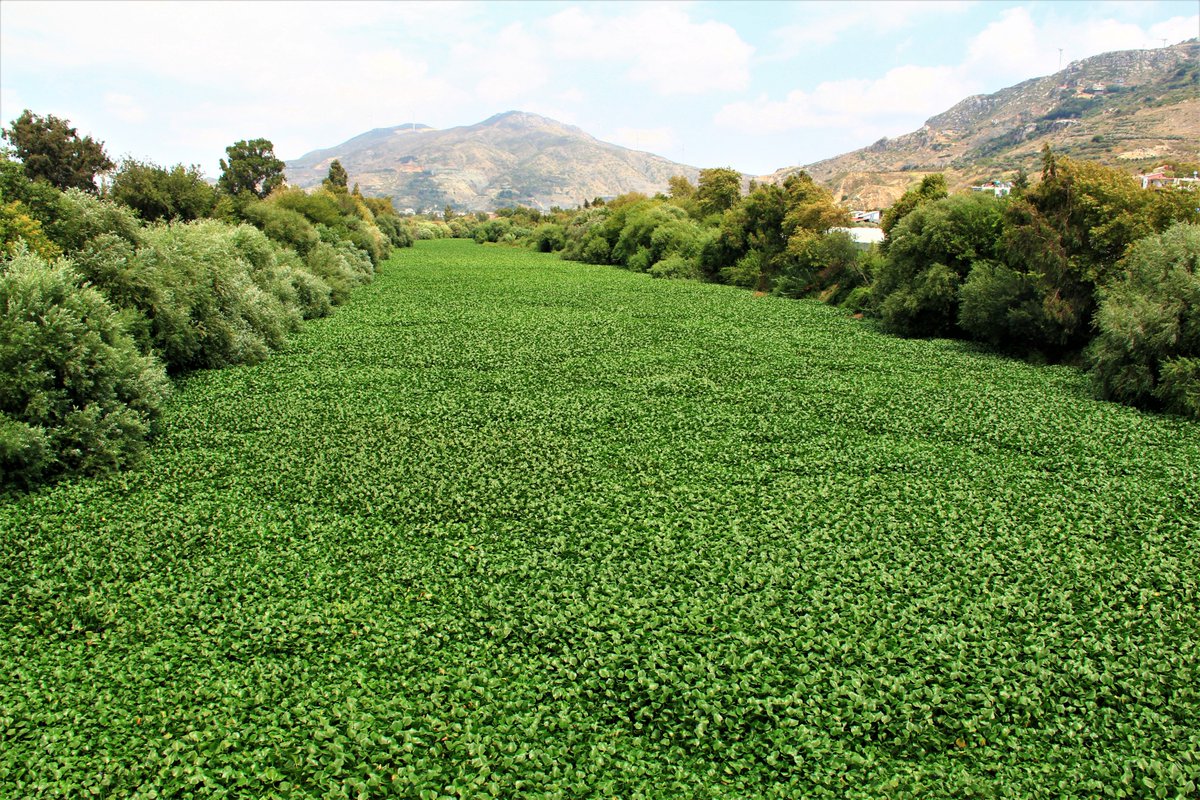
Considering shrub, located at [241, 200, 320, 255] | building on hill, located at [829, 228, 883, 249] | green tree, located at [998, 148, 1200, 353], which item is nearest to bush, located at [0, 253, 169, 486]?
shrub, located at [241, 200, 320, 255]

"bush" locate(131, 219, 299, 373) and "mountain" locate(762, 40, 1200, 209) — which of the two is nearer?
"bush" locate(131, 219, 299, 373)

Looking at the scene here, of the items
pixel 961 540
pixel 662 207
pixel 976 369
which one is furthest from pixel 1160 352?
pixel 662 207

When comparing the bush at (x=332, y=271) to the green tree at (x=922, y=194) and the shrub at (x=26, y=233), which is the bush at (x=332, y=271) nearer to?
the shrub at (x=26, y=233)

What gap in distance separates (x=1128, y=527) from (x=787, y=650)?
7.47 m

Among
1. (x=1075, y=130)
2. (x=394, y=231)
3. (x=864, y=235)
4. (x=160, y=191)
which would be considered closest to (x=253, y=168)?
(x=394, y=231)

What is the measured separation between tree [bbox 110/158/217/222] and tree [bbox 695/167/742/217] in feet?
156

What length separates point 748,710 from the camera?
7.65 m

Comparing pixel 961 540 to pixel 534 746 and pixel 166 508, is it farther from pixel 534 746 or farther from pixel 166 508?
pixel 166 508

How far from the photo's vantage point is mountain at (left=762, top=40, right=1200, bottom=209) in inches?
4141

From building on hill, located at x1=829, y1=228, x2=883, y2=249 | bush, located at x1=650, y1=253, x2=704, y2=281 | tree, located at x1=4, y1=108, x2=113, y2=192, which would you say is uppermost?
tree, located at x1=4, y1=108, x2=113, y2=192

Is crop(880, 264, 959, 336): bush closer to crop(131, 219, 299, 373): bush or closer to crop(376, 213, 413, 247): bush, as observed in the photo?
crop(131, 219, 299, 373): bush

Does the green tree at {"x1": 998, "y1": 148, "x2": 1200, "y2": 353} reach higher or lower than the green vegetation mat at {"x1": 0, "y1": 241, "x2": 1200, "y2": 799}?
higher

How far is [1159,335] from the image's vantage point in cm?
1912

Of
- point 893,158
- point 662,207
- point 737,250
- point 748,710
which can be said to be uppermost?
point 893,158
